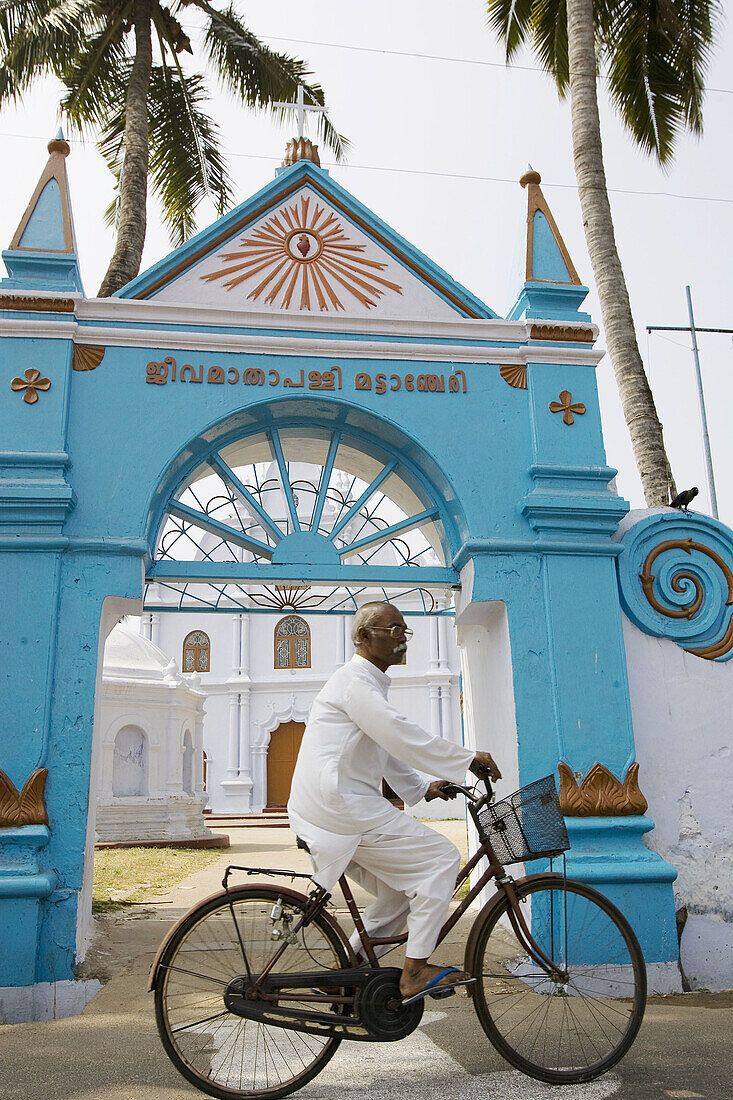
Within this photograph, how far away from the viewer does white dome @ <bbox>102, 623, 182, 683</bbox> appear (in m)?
19.6

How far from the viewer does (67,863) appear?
5.38m

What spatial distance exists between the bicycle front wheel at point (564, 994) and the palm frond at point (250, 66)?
11.5 m

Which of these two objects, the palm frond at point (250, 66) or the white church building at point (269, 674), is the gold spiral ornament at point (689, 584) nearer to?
the palm frond at point (250, 66)

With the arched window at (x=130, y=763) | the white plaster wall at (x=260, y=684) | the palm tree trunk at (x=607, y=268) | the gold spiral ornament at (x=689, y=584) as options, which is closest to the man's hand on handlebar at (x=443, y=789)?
the gold spiral ornament at (x=689, y=584)

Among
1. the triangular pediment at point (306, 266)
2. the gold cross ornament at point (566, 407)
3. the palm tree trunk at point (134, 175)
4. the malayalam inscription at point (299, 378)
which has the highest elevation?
the palm tree trunk at point (134, 175)

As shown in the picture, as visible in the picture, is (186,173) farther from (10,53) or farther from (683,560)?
(683,560)

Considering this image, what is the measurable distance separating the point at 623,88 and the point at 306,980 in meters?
12.1

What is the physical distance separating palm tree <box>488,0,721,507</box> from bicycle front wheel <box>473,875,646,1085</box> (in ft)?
15.8

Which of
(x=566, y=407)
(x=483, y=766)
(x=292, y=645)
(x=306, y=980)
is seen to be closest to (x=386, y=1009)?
(x=306, y=980)

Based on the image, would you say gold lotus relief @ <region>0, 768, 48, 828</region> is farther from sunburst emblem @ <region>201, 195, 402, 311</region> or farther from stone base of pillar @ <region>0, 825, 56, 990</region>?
sunburst emblem @ <region>201, 195, 402, 311</region>

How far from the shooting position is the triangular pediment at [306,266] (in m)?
6.66

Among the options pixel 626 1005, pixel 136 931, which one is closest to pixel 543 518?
pixel 626 1005

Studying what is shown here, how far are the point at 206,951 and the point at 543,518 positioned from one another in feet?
12.6

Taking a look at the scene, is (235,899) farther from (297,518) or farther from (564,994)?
(297,518)
